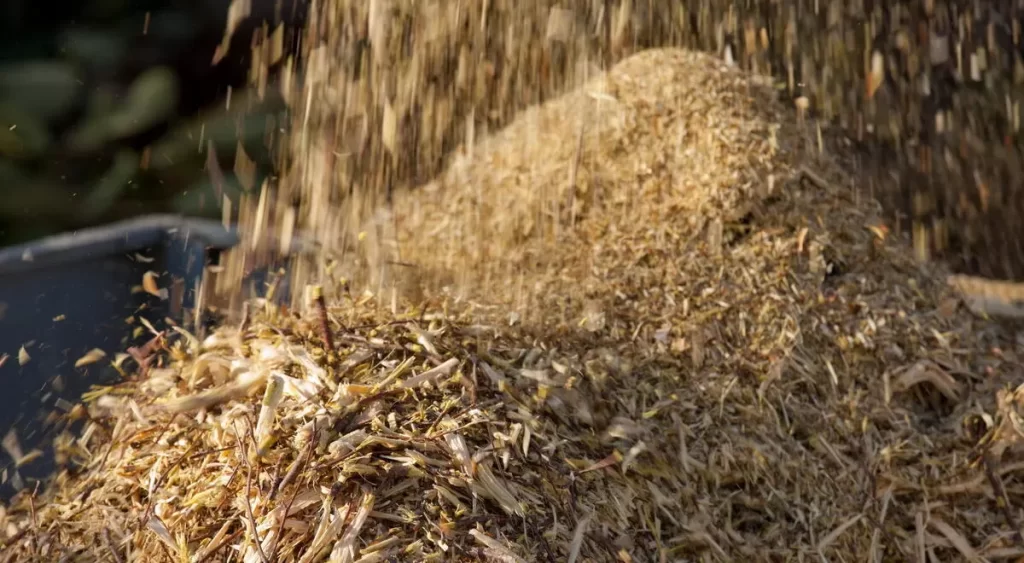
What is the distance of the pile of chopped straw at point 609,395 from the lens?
48.2 inches

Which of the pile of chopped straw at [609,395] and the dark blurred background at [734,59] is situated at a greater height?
the dark blurred background at [734,59]

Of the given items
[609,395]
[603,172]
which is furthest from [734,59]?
[609,395]

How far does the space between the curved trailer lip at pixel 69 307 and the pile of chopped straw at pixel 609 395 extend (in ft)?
0.53

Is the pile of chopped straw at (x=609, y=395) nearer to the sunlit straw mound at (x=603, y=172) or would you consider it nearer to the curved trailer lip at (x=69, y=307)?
the sunlit straw mound at (x=603, y=172)

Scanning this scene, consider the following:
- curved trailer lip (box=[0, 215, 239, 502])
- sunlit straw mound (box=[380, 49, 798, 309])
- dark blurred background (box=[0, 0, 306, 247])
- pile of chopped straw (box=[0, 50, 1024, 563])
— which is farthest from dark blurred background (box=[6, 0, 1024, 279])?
curved trailer lip (box=[0, 215, 239, 502])

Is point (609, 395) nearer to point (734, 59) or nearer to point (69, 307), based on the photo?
point (69, 307)

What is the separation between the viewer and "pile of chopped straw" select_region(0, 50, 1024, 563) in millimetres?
1225

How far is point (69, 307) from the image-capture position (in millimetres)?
1860

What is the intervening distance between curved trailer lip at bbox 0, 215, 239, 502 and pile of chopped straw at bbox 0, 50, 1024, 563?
162 millimetres

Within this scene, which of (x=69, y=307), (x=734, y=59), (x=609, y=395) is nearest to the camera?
(x=609, y=395)

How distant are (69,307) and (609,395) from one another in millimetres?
1120

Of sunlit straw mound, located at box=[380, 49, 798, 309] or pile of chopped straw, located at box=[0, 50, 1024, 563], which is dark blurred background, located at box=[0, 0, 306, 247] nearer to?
sunlit straw mound, located at box=[380, 49, 798, 309]

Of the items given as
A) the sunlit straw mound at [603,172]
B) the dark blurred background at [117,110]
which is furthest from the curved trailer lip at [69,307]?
the dark blurred background at [117,110]

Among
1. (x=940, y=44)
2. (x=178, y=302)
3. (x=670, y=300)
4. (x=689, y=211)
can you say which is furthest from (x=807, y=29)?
(x=178, y=302)
